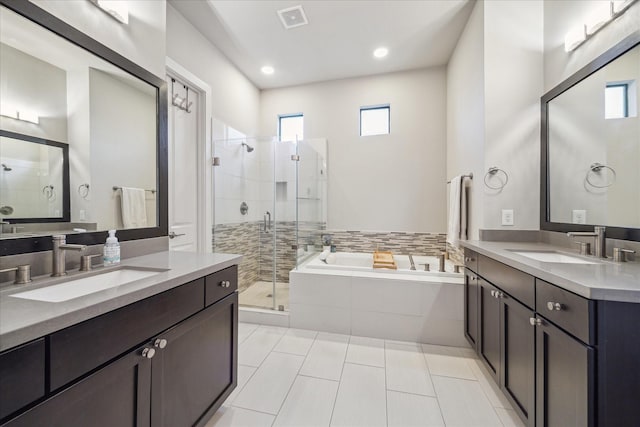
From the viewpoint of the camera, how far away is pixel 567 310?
0.96m

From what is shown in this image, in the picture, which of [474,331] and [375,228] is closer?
[474,331]

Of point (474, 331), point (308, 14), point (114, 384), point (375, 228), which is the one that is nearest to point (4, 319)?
point (114, 384)

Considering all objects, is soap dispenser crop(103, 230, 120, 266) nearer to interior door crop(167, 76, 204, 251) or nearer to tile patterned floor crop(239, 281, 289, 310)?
interior door crop(167, 76, 204, 251)

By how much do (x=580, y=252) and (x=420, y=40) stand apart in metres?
2.41

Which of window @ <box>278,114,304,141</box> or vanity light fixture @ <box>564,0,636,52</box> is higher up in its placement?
window @ <box>278,114,304,141</box>

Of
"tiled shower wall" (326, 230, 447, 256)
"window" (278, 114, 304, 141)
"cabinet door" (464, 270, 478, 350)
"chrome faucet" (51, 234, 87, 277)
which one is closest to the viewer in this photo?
"chrome faucet" (51, 234, 87, 277)

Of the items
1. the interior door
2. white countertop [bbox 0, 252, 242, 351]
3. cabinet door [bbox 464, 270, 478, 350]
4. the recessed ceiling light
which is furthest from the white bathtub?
the recessed ceiling light

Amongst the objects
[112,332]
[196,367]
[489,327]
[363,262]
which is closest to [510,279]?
[489,327]

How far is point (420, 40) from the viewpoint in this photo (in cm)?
268

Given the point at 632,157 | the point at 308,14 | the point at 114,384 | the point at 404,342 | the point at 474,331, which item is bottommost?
the point at 404,342

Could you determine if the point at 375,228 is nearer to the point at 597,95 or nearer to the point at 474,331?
the point at 474,331

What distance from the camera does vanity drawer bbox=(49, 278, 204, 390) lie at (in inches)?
26.2

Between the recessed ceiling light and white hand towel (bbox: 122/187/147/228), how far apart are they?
2.74m

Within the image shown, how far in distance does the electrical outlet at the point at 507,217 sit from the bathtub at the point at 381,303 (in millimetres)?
587
